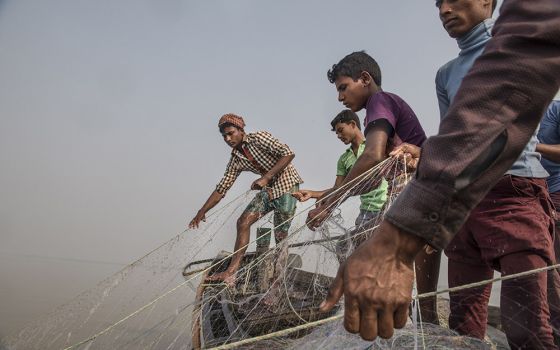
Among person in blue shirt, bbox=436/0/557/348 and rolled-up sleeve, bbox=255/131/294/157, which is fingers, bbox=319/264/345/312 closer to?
person in blue shirt, bbox=436/0/557/348

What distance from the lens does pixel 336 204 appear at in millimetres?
2980

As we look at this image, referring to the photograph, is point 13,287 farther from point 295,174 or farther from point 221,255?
point 295,174


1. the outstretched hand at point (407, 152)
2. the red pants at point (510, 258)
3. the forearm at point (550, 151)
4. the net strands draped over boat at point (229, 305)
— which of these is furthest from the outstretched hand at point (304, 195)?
the forearm at point (550, 151)

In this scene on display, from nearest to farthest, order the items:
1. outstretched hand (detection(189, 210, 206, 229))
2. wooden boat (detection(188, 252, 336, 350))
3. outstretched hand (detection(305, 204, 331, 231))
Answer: outstretched hand (detection(305, 204, 331, 231)) → wooden boat (detection(188, 252, 336, 350)) → outstretched hand (detection(189, 210, 206, 229))

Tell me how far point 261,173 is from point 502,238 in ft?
12.6

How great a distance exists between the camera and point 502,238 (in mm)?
1752

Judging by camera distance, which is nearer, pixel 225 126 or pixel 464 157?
pixel 464 157

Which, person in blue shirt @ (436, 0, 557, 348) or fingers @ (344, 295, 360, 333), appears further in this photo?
person in blue shirt @ (436, 0, 557, 348)

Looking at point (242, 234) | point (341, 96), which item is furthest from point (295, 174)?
point (341, 96)

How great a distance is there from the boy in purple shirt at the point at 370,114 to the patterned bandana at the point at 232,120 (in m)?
2.28

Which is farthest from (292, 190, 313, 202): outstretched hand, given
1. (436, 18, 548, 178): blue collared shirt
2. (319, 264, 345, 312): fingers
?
(319, 264, 345, 312): fingers

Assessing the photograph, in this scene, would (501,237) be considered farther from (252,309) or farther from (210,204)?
(210,204)

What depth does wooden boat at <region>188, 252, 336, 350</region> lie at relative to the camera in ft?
10.5

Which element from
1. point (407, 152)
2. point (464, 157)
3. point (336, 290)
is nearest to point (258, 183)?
point (407, 152)
